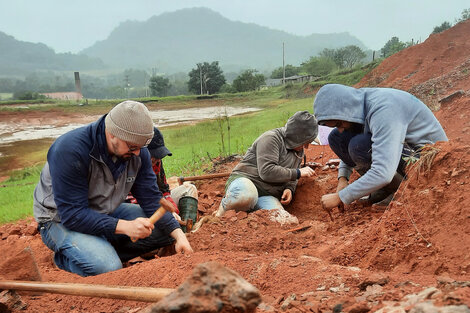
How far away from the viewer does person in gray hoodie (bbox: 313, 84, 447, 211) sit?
7.97 feet

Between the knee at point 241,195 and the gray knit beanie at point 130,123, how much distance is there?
1336mm

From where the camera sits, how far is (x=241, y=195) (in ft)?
11.1

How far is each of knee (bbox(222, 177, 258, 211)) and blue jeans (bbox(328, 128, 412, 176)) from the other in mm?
862

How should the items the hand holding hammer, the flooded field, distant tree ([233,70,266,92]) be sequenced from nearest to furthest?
the hand holding hammer, the flooded field, distant tree ([233,70,266,92])

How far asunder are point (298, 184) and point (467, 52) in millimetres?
9021

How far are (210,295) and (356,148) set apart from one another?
2.11 metres

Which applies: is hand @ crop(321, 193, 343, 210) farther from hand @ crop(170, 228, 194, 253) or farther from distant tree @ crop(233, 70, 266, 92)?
distant tree @ crop(233, 70, 266, 92)

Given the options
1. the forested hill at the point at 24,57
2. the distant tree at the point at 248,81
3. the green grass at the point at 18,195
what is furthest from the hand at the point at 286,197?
the forested hill at the point at 24,57

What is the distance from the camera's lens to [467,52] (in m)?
10.3

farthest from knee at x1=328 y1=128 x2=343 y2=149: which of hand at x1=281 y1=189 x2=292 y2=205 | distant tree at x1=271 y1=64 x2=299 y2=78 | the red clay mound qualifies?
distant tree at x1=271 y1=64 x2=299 y2=78

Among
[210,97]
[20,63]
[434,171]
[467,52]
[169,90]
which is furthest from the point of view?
[20,63]

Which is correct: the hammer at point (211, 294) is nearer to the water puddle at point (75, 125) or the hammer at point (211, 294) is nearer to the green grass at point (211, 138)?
the green grass at point (211, 138)

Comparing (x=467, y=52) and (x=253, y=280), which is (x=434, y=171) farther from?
(x=467, y=52)

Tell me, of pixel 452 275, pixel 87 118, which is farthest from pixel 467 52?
pixel 87 118
